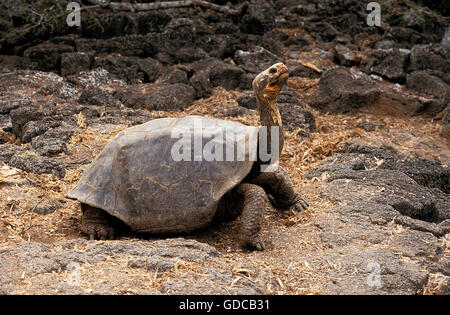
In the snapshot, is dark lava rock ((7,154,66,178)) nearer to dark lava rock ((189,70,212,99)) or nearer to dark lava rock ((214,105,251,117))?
dark lava rock ((214,105,251,117))

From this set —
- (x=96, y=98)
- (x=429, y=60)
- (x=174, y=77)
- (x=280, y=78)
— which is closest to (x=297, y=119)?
Result: (x=174, y=77)

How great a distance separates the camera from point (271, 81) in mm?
3410

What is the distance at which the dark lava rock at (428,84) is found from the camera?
7566 millimetres

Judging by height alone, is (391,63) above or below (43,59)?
above

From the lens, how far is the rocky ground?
2.78 m

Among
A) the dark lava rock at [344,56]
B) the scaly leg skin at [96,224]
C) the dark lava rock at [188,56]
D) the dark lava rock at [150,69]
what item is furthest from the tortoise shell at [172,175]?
the dark lava rock at [344,56]

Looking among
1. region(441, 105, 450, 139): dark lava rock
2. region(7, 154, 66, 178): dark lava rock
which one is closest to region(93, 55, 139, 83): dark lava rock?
region(7, 154, 66, 178): dark lava rock

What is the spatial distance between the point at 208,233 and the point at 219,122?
2.44 ft

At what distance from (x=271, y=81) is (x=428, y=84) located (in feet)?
16.8

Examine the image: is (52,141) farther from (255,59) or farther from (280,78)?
(255,59)

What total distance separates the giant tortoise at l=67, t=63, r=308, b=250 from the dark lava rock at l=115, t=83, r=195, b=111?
9.99 ft

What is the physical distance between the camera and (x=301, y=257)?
10.0ft

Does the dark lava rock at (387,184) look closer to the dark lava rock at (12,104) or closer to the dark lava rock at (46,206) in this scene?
the dark lava rock at (46,206)

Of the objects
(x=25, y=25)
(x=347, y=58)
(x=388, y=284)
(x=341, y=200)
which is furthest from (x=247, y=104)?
(x=388, y=284)
